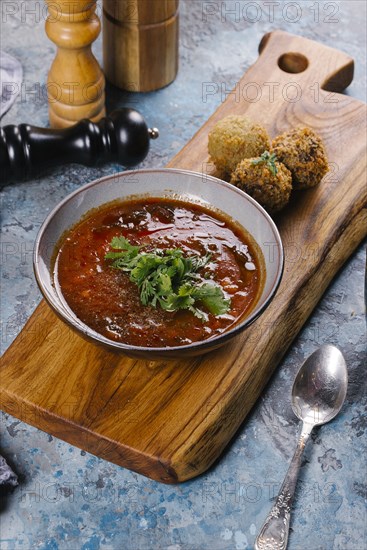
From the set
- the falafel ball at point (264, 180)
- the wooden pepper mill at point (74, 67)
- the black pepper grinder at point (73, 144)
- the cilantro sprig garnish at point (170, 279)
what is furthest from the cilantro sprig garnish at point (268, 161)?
the wooden pepper mill at point (74, 67)

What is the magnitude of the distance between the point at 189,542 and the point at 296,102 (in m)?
1.63

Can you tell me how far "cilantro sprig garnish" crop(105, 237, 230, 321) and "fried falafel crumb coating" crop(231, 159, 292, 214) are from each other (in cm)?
33

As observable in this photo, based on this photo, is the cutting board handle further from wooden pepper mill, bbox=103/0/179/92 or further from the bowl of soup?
the bowl of soup

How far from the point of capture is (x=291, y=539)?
6.63ft

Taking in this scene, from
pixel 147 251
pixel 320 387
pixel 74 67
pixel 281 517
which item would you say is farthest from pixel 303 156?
pixel 281 517

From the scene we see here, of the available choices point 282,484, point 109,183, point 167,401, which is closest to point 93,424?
point 167,401

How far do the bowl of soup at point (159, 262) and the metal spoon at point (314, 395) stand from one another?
27 centimetres

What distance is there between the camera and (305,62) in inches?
125

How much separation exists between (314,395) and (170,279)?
0.50 meters

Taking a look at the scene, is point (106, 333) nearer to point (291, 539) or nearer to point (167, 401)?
point (167, 401)

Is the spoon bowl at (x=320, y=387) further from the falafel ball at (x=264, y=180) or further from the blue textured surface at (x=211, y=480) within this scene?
the falafel ball at (x=264, y=180)

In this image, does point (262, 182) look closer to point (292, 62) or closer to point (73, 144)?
point (73, 144)

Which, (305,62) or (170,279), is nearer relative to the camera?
(170,279)

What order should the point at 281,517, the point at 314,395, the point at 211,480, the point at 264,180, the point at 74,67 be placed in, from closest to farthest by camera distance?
the point at 281,517, the point at 211,480, the point at 314,395, the point at 264,180, the point at 74,67
